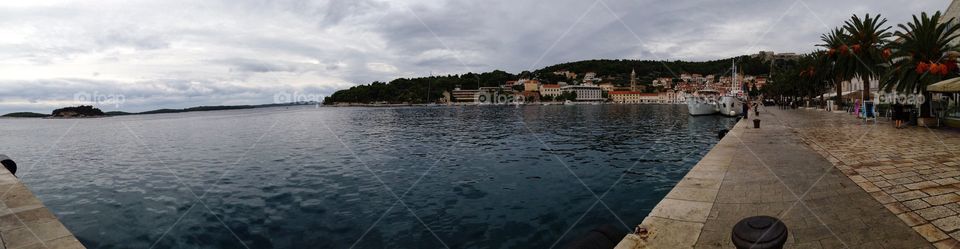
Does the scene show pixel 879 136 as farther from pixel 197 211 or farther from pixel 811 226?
pixel 197 211

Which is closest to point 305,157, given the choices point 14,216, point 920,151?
point 14,216

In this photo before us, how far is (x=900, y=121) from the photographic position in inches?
792

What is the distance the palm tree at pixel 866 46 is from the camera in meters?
35.0

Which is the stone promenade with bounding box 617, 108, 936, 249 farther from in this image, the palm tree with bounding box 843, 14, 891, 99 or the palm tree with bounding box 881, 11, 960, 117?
the palm tree with bounding box 843, 14, 891, 99

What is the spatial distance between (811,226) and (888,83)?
83.2 feet

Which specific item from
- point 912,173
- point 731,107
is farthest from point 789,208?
point 731,107

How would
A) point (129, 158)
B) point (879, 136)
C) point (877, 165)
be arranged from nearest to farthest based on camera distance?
point (877, 165)
point (879, 136)
point (129, 158)

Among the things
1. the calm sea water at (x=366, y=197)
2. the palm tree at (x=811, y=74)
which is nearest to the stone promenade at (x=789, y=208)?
the calm sea water at (x=366, y=197)

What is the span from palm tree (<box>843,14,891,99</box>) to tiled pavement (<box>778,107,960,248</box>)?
80.5 ft

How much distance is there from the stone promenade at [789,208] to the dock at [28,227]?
27.8 feet

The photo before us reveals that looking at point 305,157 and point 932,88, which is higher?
point 932,88

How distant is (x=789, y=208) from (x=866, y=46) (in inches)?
1603

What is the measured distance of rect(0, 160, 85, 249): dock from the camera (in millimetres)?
6703

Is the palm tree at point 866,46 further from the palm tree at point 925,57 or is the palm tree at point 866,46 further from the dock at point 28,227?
the dock at point 28,227
